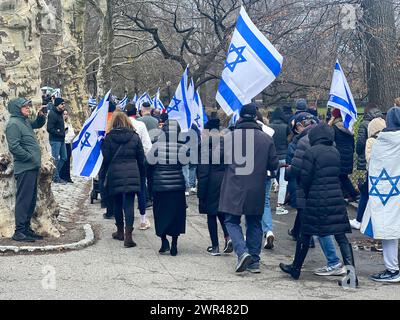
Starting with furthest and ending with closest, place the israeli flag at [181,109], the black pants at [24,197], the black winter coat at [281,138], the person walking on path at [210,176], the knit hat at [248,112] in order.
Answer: the black winter coat at [281,138] → the israeli flag at [181,109] → the black pants at [24,197] → the person walking on path at [210,176] → the knit hat at [248,112]

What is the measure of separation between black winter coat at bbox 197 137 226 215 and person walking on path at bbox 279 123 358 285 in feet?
4.50

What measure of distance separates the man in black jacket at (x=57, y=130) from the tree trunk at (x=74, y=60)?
9538 mm

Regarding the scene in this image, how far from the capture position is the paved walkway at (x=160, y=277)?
7.13 metres

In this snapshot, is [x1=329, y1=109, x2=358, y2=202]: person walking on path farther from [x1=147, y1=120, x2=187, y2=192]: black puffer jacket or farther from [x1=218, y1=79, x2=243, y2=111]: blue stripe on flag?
[x1=147, y1=120, x2=187, y2=192]: black puffer jacket

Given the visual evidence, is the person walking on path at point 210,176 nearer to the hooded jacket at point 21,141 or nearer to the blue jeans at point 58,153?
the hooded jacket at point 21,141

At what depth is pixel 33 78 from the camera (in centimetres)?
981

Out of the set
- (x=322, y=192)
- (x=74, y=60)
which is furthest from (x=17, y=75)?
(x=74, y=60)

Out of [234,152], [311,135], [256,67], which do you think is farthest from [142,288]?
[256,67]

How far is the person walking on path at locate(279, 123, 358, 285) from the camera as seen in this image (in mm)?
7641

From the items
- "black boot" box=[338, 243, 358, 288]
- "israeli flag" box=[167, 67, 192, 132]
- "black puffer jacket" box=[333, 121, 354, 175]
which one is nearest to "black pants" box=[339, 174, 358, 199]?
"black puffer jacket" box=[333, 121, 354, 175]

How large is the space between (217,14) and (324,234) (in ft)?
62.1

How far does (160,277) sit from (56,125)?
26.8 feet

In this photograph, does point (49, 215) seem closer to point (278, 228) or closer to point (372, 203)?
point (278, 228)

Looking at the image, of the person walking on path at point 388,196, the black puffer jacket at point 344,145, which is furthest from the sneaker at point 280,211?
the person walking on path at point 388,196
